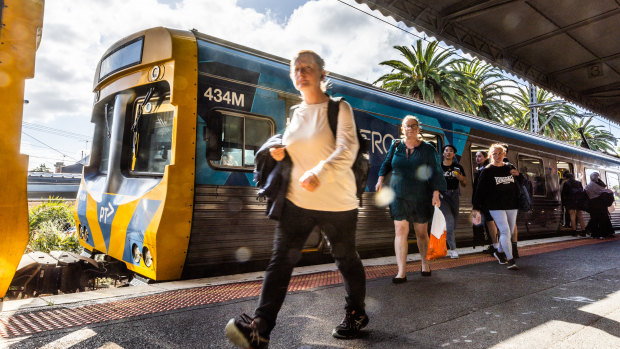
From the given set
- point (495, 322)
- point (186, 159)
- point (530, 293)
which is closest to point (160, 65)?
point (186, 159)

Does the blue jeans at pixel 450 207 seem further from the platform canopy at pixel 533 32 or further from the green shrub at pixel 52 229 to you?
the green shrub at pixel 52 229

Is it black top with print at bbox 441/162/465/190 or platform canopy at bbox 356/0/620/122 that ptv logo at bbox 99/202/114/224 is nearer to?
platform canopy at bbox 356/0/620/122

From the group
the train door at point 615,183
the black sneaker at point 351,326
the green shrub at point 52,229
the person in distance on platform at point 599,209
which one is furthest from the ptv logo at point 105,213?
the train door at point 615,183

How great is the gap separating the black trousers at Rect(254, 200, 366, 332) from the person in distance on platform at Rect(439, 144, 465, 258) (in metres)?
4.26

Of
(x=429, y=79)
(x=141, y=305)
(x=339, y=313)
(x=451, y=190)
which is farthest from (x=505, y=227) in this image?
(x=429, y=79)

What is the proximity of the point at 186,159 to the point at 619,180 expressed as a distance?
1589 centimetres

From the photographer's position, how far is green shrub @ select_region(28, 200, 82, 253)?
6973mm

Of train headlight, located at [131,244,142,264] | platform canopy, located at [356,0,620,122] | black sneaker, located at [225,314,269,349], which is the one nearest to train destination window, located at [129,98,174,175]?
train headlight, located at [131,244,142,264]

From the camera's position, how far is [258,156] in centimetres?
240

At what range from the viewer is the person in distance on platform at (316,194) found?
2.17m

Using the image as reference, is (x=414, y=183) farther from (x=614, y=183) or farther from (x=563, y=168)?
(x=614, y=183)

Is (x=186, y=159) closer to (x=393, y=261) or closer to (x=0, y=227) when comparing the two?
(x=0, y=227)

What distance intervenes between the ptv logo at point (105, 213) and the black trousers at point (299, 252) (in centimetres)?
286

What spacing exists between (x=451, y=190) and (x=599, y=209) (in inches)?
248
